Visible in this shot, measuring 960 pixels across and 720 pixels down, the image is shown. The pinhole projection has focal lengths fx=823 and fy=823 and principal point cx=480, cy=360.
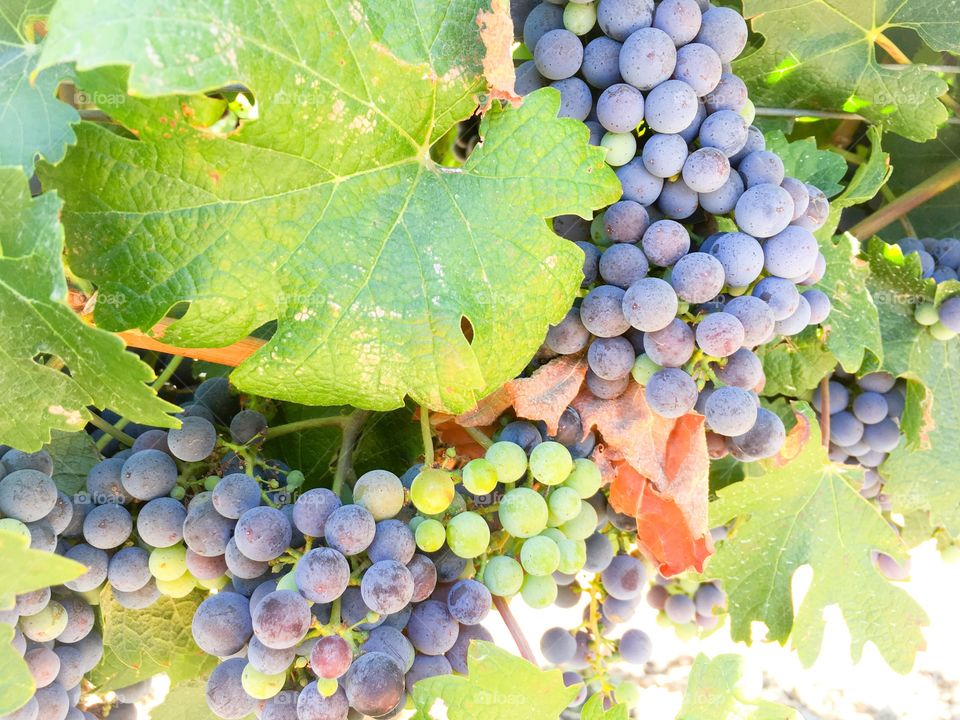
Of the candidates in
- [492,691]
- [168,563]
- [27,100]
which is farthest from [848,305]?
[27,100]

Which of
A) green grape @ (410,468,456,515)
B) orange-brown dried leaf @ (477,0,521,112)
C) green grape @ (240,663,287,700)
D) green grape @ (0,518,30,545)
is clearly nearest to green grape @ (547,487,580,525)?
green grape @ (410,468,456,515)

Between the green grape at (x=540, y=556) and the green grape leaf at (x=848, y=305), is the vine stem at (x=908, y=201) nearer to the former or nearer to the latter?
the green grape leaf at (x=848, y=305)

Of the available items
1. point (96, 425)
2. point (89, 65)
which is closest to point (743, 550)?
point (96, 425)

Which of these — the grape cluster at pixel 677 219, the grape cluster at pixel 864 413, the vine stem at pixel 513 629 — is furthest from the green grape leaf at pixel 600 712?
the grape cluster at pixel 864 413

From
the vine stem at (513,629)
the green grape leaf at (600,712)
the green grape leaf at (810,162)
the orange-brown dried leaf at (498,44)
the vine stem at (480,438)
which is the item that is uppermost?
the orange-brown dried leaf at (498,44)

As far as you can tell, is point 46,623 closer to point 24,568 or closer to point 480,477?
point 24,568

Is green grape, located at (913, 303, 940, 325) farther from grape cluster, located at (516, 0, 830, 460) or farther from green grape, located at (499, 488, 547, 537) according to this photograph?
green grape, located at (499, 488, 547, 537)

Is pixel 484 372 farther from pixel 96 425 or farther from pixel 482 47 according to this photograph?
pixel 96 425
